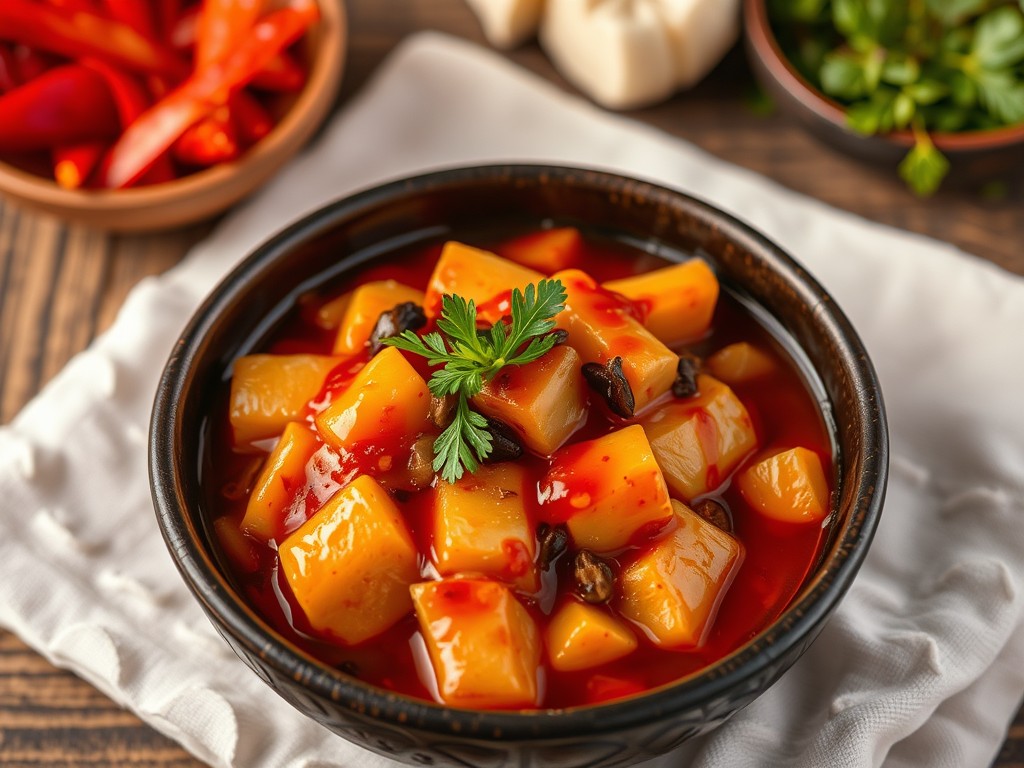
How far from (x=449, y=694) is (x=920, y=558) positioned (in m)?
1.54

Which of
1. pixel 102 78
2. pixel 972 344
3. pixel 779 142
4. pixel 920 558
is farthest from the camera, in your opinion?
pixel 779 142

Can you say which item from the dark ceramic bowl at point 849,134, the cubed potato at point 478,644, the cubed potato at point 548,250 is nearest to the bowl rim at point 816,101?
the dark ceramic bowl at point 849,134

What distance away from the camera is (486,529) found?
2369mm

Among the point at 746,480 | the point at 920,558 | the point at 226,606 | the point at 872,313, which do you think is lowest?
the point at 920,558

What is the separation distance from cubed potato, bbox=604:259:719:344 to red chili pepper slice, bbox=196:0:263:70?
1.82 m

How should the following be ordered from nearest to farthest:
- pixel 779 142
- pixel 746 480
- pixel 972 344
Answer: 1. pixel 746 480
2. pixel 972 344
3. pixel 779 142

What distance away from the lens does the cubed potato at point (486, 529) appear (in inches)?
92.7

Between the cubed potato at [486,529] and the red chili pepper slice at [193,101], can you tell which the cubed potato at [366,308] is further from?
the red chili pepper slice at [193,101]

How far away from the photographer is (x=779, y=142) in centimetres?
424

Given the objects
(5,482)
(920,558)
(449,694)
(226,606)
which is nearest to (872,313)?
(920,558)

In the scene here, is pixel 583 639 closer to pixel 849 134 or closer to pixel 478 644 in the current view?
pixel 478 644

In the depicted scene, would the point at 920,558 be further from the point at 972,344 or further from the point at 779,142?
the point at 779,142

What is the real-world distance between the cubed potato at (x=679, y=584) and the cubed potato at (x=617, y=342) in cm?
30

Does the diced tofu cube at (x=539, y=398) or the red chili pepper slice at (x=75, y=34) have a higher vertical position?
the red chili pepper slice at (x=75, y=34)
